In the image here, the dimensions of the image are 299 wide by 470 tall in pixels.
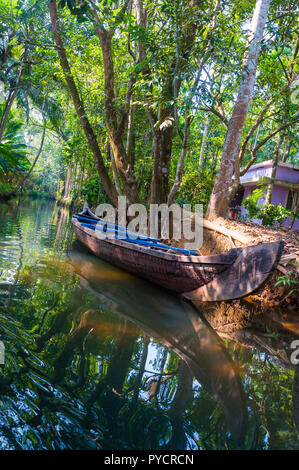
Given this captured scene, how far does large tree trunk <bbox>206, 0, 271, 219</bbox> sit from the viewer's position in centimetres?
637

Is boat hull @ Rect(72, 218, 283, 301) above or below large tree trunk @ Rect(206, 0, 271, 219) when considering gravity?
below

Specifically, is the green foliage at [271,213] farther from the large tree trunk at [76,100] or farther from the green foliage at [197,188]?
the large tree trunk at [76,100]

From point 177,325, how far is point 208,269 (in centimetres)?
92

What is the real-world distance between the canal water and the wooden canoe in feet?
1.52

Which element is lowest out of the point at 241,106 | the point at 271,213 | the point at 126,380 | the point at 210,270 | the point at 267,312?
the point at 126,380

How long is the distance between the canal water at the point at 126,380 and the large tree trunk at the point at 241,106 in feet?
11.4

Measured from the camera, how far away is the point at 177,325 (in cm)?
387

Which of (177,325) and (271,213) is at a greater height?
(271,213)

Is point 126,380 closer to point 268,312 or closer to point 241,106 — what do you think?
point 268,312

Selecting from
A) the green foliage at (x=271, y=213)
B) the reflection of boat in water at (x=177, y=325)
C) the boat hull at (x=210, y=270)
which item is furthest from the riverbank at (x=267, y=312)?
the green foliage at (x=271, y=213)

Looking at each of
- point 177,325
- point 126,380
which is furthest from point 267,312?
point 126,380

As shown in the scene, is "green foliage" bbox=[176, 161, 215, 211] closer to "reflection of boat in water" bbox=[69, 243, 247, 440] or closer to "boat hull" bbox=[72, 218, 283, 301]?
"reflection of boat in water" bbox=[69, 243, 247, 440]

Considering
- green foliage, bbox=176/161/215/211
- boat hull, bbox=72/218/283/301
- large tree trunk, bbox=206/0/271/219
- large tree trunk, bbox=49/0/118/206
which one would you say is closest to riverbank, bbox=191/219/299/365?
boat hull, bbox=72/218/283/301

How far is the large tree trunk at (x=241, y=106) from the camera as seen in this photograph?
637 centimetres
